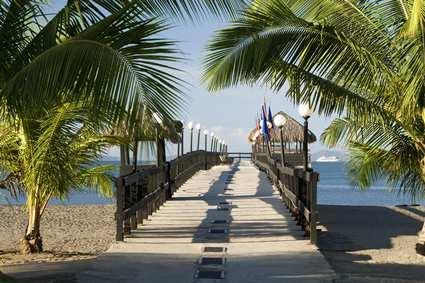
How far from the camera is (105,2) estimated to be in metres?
5.60

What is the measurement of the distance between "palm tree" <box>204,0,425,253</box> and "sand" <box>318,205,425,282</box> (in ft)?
5.18

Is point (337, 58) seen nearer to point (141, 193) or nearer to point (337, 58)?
point (337, 58)

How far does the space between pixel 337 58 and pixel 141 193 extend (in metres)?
4.24

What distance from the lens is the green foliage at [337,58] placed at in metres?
7.85

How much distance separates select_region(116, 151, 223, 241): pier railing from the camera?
926 cm

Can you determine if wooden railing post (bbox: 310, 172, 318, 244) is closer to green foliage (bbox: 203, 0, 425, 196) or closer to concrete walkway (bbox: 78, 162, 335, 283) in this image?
concrete walkway (bbox: 78, 162, 335, 283)

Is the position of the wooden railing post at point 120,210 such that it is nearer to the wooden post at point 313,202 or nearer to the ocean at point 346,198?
the ocean at point 346,198

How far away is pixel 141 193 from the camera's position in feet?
36.6

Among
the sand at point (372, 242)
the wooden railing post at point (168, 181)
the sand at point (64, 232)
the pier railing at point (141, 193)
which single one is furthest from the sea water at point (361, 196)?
the sand at point (64, 232)

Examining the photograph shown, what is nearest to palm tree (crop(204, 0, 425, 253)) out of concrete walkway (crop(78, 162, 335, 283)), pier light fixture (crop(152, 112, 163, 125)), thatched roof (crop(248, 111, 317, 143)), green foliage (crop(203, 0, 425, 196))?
green foliage (crop(203, 0, 425, 196))

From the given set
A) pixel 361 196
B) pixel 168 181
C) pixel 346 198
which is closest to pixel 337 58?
pixel 168 181

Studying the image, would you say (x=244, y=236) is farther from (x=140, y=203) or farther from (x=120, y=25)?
(x=120, y=25)

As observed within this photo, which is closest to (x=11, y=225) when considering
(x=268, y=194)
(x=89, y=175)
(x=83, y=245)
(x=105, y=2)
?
(x=83, y=245)

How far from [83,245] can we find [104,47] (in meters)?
10.0
